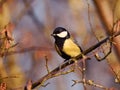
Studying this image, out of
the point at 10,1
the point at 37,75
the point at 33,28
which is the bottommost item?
the point at 37,75

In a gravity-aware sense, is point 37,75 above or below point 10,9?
below

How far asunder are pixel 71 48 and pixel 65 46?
2.3 inches

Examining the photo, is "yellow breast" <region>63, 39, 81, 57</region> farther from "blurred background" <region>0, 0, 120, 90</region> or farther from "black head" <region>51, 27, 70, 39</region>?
"blurred background" <region>0, 0, 120, 90</region>

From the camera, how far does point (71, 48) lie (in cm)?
406

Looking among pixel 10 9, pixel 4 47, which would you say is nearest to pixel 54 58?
pixel 10 9

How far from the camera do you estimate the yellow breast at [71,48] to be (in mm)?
3961

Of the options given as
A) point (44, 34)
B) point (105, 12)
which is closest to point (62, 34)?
point (105, 12)

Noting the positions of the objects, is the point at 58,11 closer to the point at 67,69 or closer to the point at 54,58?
the point at 54,58

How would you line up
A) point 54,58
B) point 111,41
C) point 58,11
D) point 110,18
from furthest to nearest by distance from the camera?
1. point 58,11
2. point 54,58
3. point 110,18
4. point 111,41

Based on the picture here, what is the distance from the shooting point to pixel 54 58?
6.86 metres

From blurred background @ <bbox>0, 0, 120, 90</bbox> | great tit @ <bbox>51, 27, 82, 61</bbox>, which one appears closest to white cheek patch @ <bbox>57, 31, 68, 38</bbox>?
great tit @ <bbox>51, 27, 82, 61</bbox>

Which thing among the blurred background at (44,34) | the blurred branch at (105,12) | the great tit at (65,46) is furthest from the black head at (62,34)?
the blurred background at (44,34)

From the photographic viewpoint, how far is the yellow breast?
3961mm

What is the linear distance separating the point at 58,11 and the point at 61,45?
508 cm
